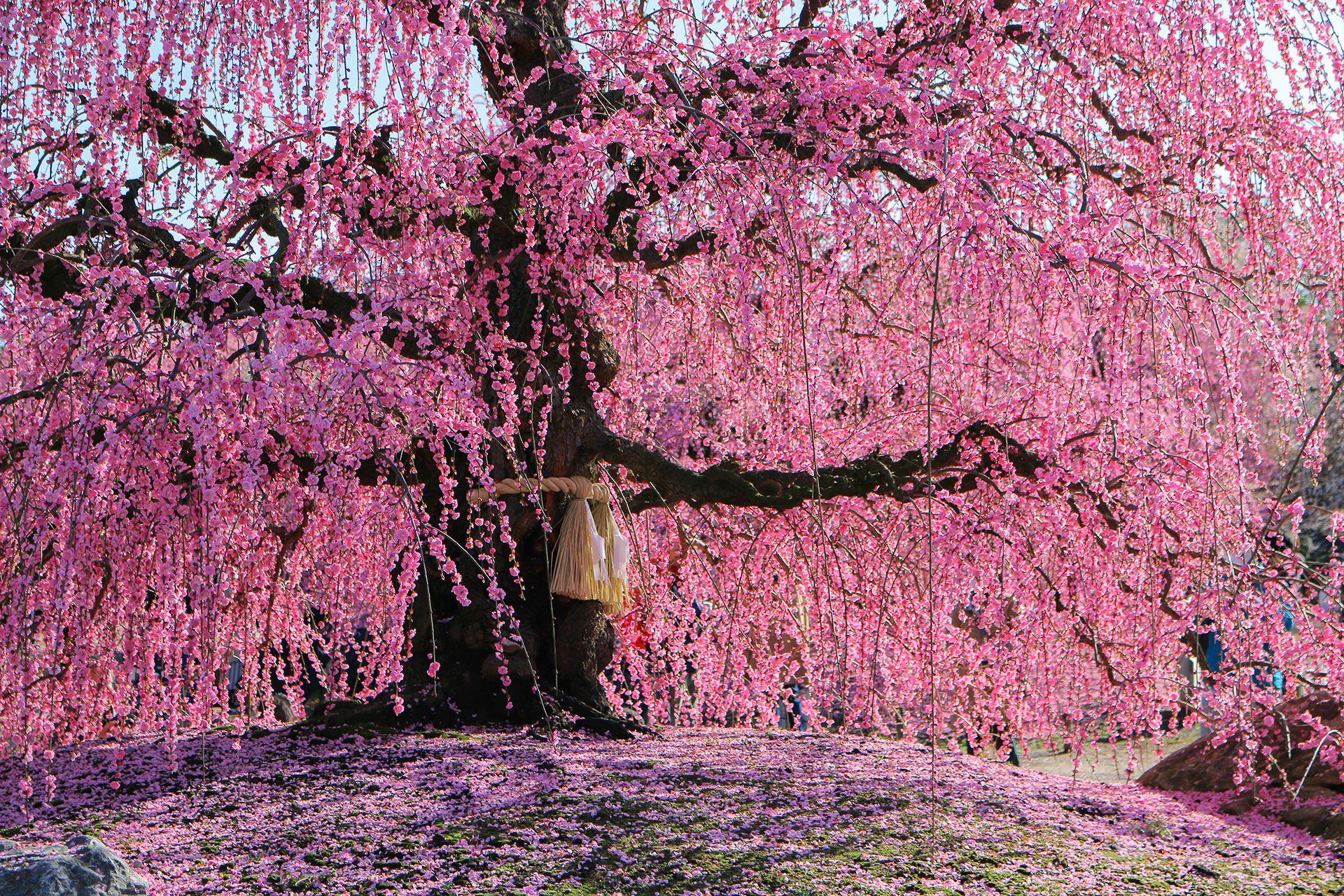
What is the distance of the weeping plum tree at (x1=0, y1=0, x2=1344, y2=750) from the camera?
367 centimetres

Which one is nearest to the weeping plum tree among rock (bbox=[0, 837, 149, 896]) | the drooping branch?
the drooping branch

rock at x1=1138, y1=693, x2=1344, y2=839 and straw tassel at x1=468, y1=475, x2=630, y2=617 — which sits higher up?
straw tassel at x1=468, y1=475, x2=630, y2=617

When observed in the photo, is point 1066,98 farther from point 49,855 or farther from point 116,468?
point 49,855

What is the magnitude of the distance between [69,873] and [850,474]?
10.9 ft

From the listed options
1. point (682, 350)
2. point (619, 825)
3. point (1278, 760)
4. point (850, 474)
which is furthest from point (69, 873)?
point (1278, 760)

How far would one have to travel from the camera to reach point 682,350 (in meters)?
6.56

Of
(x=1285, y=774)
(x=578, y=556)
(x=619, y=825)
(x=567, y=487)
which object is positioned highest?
(x=567, y=487)

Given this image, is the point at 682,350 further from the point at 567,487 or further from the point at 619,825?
the point at 619,825

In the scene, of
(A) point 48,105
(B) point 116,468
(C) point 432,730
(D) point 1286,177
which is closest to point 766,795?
(C) point 432,730

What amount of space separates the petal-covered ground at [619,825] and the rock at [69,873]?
0.66ft

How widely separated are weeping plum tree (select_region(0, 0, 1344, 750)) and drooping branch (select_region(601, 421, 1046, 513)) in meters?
0.02

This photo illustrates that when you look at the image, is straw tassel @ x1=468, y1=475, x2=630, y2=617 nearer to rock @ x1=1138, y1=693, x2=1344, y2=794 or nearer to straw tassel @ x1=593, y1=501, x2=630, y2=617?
straw tassel @ x1=593, y1=501, x2=630, y2=617

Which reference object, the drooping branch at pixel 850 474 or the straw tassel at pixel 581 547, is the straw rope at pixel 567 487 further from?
the drooping branch at pixel 850 474

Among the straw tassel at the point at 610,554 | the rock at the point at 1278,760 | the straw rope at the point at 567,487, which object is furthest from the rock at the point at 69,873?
the rock at the point at 1278,760
